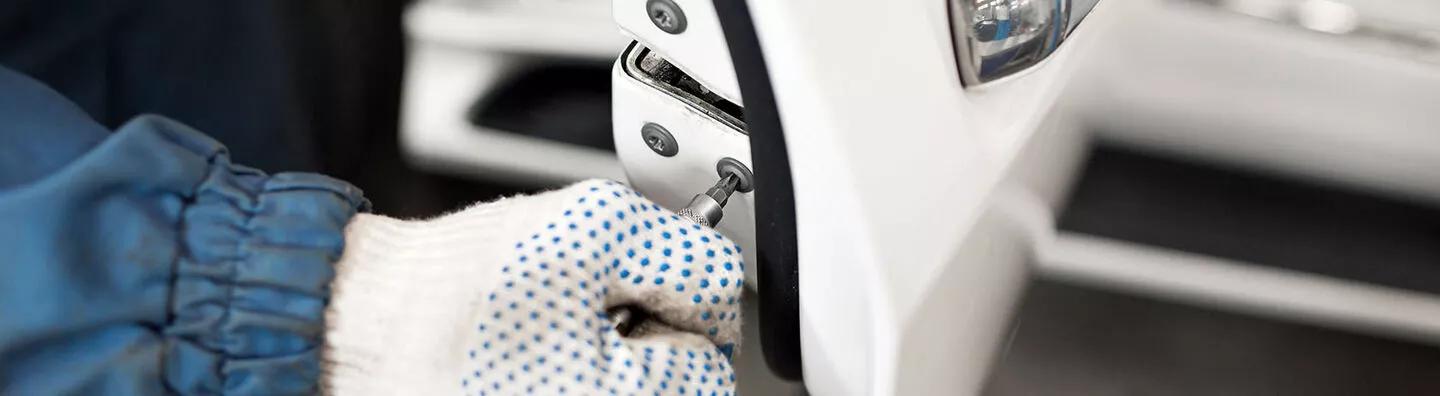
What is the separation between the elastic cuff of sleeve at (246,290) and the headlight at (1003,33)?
0.95ft

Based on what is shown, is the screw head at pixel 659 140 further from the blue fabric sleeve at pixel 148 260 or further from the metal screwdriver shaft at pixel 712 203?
the blue fabric sleeve at pixel 148 260

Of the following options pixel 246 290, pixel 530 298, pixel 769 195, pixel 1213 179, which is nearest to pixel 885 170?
pixel 769 195

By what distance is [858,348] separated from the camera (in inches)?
18.8

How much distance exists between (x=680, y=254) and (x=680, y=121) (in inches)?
4.3

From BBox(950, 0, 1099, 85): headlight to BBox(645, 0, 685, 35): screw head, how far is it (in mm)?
125

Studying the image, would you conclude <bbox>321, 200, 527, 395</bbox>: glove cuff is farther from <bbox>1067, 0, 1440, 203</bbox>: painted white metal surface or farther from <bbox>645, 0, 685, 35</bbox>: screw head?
<bbox>1067, 0, 1440, 203</bbox>: painted white metal surface

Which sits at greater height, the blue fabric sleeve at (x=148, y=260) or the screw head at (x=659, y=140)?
the blue fabric sleeve at (x=148, y=260)

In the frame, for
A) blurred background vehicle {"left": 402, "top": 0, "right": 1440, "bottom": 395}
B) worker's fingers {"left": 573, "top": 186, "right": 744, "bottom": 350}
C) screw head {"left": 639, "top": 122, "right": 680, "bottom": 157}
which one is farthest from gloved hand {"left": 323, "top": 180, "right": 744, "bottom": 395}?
blurred background vehicle {"left": 402, "top": 0, "right": 1440, "bottom": 395}

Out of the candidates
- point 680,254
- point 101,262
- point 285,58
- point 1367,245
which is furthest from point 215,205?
point 1367,245

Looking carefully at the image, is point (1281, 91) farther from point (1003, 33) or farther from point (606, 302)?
point (606, 302)

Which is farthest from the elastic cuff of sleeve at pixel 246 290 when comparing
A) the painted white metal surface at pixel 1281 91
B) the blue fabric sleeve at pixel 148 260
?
the painted white metal surface at pixel 1281 91

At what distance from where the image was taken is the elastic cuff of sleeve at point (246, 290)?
15.7 inches

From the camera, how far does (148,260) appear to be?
1.27 feet

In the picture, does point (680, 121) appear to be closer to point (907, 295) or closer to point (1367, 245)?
point (907, 295)
